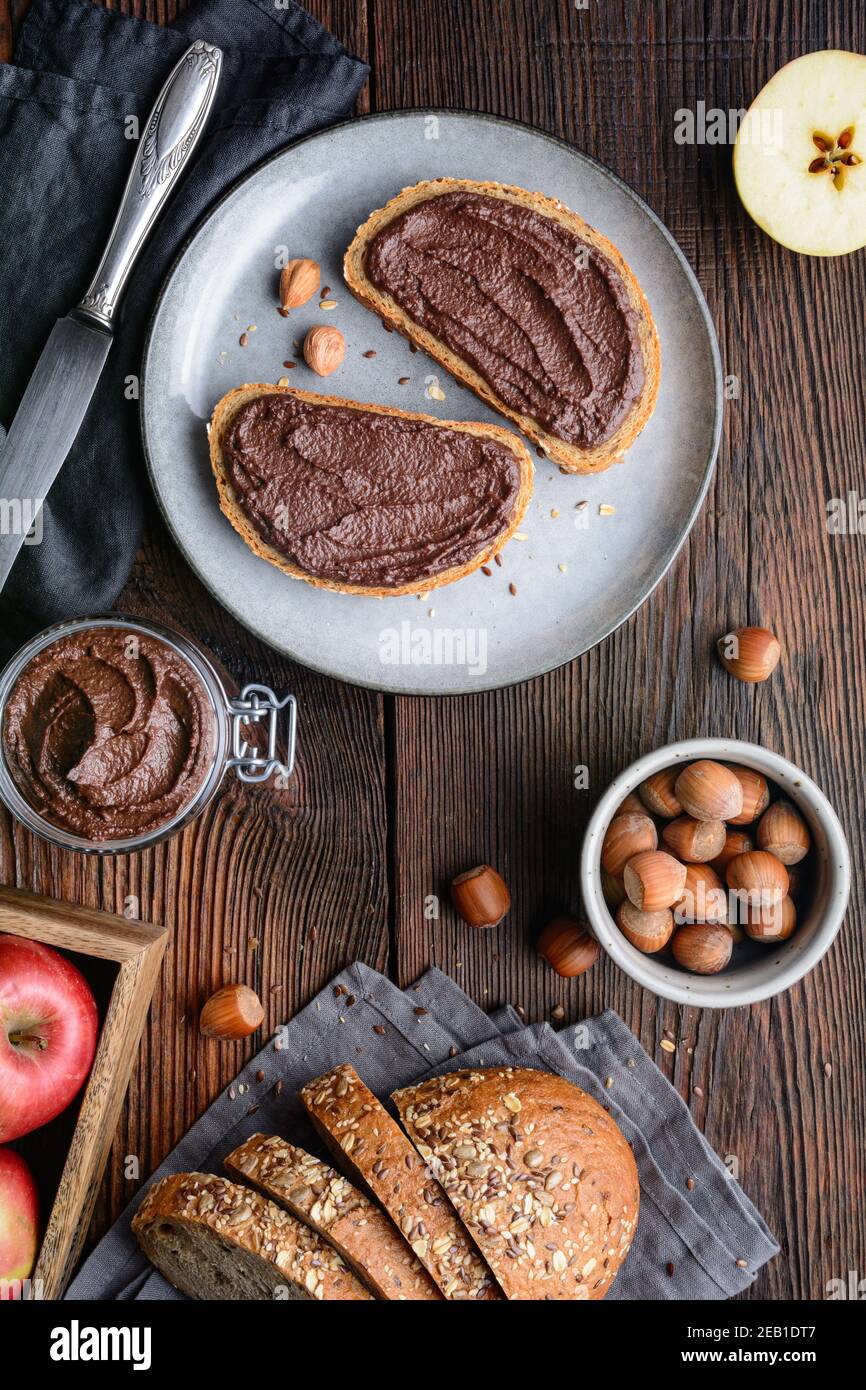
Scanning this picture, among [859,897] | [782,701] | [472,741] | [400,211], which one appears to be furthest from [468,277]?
[859,897]

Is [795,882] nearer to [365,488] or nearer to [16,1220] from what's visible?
[365,488]

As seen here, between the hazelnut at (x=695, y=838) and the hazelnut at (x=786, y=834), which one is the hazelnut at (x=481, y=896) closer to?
the hazelnut at (x=695, y=838)

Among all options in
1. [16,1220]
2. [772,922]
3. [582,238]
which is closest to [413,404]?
[582,238]

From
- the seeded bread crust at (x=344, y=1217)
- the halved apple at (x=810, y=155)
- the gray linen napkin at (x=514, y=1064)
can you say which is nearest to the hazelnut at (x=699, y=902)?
the gray linen napkin at (x=514, y=1064)

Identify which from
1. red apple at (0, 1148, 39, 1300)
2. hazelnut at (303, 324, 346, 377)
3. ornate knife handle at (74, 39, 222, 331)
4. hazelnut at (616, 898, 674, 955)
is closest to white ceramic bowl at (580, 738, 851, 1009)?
hazelnut at (616, 898, 674, 955)

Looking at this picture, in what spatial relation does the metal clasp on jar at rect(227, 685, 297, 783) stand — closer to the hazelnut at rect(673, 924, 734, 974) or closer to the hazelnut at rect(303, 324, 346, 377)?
the hazelnut at rect(303, 324, 346, 377)
